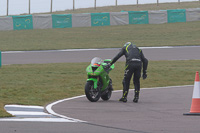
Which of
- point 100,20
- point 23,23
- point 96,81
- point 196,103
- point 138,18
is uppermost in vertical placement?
point 138,18

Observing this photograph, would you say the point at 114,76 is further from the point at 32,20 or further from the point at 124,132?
the point at 32,20

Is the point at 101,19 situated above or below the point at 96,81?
above

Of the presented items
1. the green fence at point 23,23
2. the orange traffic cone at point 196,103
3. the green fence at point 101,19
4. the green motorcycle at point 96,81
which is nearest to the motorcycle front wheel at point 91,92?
the green motorcycle at point 96,81

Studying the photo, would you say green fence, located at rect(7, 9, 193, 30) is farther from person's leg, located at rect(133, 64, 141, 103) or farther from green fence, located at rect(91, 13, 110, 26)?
person's leg, located at rect(133, 64, 141, 103)

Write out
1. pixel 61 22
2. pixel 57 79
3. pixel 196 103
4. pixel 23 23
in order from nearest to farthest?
pixel 196 103 < pixel 57 79 < pixel 23 23 < pixel 61 22

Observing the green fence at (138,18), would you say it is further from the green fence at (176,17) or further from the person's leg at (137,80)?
the person's leg at (137,80)

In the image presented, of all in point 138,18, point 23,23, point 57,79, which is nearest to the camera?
point 57,79

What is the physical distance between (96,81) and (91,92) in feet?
1.00

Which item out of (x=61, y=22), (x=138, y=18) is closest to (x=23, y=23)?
(x=61, y=22)

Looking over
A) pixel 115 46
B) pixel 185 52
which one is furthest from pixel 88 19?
pixel 185 52

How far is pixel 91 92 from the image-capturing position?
12688mm

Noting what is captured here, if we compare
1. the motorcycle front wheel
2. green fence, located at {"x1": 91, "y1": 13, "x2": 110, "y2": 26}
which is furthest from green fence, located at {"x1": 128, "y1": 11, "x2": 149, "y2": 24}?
the motorcycle front wheel

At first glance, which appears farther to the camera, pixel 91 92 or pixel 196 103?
pixel 91 92

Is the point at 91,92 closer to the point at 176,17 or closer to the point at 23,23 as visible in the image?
the point at 23,23
